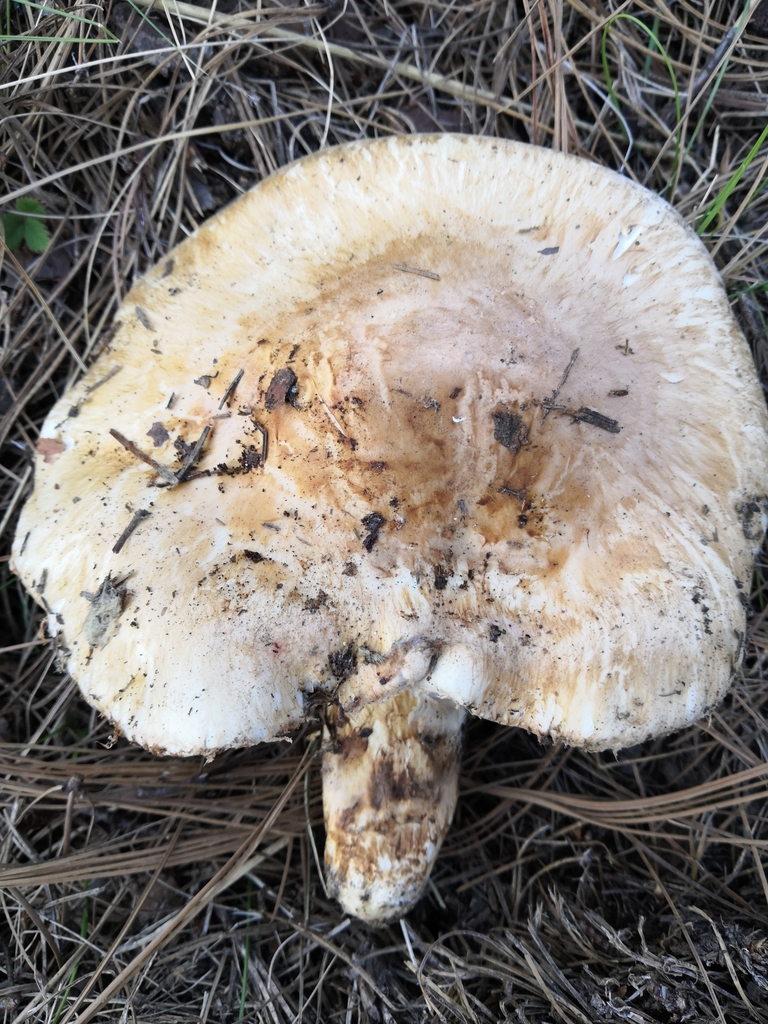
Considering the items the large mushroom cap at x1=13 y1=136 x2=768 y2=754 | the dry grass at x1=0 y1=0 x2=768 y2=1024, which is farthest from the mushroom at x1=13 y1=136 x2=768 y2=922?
the dry grass at x1=0 y1=0 x2=768 y2=1024

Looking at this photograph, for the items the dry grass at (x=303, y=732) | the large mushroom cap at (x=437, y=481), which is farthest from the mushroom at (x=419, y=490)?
the dry grass at (x=303, y=732)

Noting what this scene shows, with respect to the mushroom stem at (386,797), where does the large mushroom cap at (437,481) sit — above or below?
above

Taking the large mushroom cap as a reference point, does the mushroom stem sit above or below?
below

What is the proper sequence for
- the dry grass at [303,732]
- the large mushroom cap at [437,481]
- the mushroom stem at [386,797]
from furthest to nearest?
the dry grass at [303,732]
the mushroom stem at [386,797]
the large mushroom cap at [437,481]

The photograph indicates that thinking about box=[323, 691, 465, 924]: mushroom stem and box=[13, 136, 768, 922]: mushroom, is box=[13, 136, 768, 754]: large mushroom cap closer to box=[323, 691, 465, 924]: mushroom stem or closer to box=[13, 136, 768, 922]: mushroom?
box=[13, 136, 768, 922]: mushroom

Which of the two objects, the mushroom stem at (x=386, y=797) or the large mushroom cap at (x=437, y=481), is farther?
the mushroom stem at (x=386, y=797)

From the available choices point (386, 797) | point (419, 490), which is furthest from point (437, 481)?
point (386, 797)

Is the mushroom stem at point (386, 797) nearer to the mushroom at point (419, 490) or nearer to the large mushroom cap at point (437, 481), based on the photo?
the mushroom at point (419, 490)

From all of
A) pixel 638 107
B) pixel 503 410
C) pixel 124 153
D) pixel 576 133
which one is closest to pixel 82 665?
pixel 503 410

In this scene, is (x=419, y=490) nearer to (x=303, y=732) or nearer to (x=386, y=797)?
(x=386, y=797)
